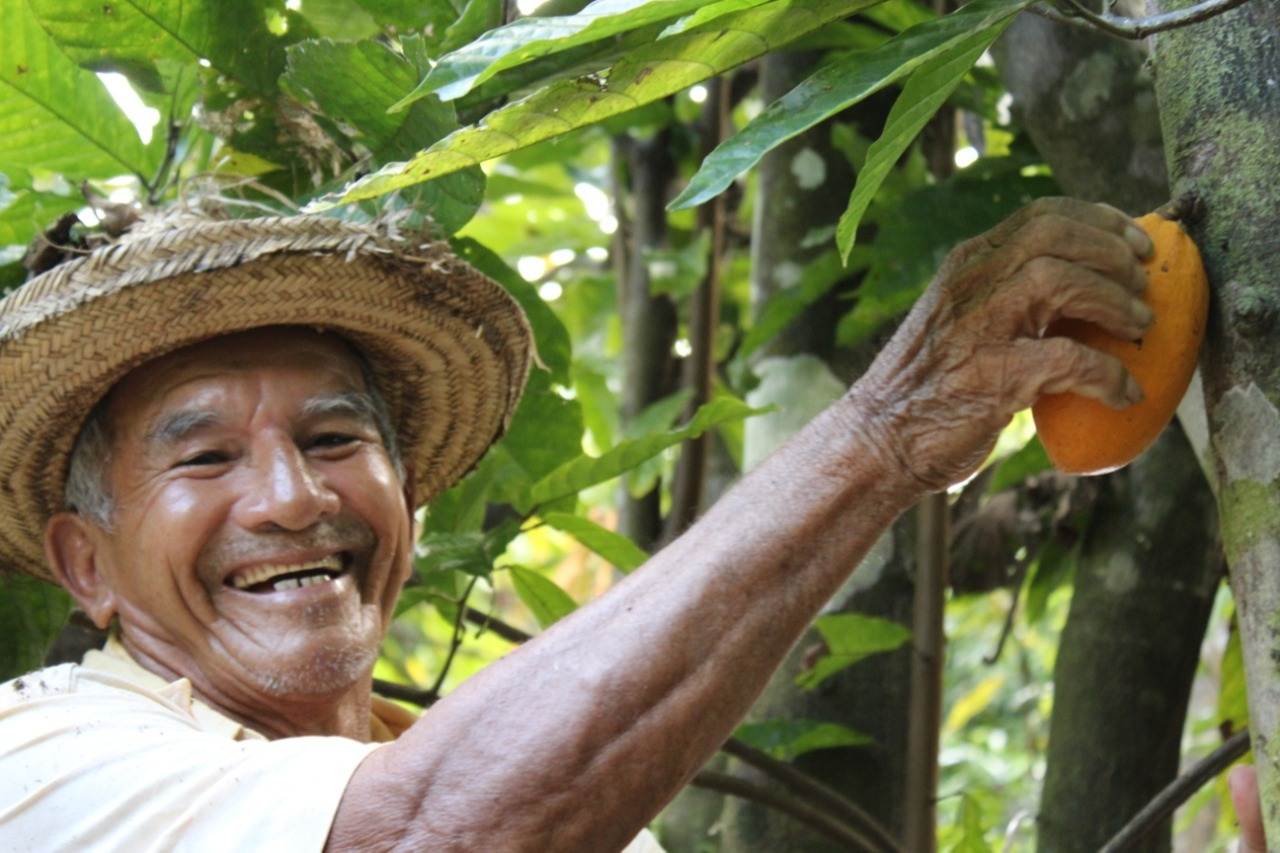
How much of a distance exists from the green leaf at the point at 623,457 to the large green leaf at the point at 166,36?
0.58 m

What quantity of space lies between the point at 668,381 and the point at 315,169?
3.81 feet

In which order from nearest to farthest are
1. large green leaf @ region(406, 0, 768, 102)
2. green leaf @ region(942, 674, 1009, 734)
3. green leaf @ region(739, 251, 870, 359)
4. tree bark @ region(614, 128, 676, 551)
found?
large green leaf @ region(406, 0, 768, 102)
green leaf @ region(739, 251, 870, 359)
tree bark @ region(614, 128, 676, 551)
green leaf @ region(942, 674, 1009, 734)

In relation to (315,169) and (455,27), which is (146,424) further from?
(455,27)

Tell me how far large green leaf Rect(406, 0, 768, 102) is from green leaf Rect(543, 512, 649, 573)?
930 millimetres

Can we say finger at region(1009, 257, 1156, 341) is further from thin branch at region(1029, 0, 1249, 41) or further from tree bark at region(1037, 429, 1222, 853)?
tree bark at region(1037, 429, 1222, 853)

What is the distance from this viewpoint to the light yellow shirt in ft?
4.07

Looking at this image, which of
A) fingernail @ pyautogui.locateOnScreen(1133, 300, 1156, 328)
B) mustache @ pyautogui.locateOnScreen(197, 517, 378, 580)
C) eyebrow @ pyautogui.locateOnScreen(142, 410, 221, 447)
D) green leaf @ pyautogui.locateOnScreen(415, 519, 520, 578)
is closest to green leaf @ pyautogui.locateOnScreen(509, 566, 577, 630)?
green leaf @ pyautogui.locateOnScreen(415, 519, 520, 578)

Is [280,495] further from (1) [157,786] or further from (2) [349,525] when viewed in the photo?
(1) [157,786]

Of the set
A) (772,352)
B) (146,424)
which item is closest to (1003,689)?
(772,352)

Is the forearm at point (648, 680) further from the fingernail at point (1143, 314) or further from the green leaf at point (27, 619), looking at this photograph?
the green leaf at point (27, 619)

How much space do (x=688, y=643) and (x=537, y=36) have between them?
49 centimetres

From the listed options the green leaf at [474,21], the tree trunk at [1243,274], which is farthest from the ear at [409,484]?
the tree trunk at [1243,274]

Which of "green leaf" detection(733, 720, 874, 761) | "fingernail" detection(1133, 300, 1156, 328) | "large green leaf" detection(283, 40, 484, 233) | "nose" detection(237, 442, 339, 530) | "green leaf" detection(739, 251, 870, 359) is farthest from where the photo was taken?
"green leaf" detection(739, 251, 870, 359)

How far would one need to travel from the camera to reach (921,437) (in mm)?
1195
